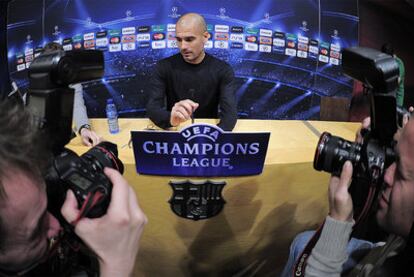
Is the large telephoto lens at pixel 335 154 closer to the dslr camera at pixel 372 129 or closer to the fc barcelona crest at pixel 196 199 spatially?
the dslr camera at pixel 372 129

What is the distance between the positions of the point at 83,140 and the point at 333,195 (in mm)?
1365

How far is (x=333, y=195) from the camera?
32.3 inches

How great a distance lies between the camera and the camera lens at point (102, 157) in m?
0.69

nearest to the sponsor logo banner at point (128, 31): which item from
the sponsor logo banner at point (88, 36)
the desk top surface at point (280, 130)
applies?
the sponsor logo banner at point (88, 36)

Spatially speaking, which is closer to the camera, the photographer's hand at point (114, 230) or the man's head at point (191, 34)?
the photographer's hand at point (114, 230)

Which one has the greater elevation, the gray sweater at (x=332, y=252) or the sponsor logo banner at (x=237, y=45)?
the sponsor logo banner at (x=237, y=45)

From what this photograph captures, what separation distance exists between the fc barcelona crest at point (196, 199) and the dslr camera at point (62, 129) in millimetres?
484

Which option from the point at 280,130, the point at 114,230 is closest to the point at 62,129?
the point at 114,230

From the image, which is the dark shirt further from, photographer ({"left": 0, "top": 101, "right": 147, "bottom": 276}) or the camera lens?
photographer ({"left": 0, "top": 101, "right": 147, "bottom": 276})

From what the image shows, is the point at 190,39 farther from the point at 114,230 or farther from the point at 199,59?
the point at 114,230

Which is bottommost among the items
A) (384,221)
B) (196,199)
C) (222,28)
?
(196,199)

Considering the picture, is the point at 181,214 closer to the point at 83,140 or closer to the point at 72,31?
the point at 83,140

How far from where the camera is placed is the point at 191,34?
2.31 m

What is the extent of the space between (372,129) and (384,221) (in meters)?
0.23
